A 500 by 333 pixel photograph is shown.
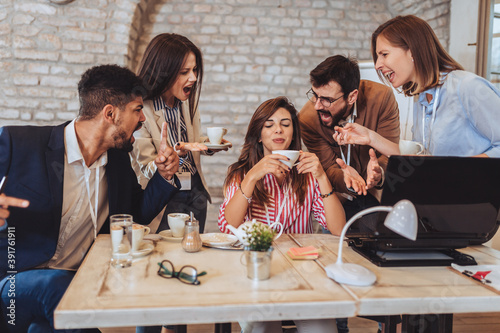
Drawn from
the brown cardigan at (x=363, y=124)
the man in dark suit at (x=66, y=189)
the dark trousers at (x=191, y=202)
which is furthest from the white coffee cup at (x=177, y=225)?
the brown cardigan at (x=363, y=124)

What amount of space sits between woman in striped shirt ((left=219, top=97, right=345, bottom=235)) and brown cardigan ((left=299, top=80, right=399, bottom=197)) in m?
0.37

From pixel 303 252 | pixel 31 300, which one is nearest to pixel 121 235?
pixel 31 300

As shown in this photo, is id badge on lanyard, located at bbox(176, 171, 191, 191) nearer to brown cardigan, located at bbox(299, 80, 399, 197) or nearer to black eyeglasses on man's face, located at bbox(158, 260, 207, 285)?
brown cardigan, located at bbox(299, 80, 399, 197)

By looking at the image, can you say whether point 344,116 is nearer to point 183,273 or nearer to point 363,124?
point 363,124

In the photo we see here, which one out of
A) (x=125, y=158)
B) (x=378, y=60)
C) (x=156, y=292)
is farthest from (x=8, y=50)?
(x=156, y=292)

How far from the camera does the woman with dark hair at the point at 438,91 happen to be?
1773mm

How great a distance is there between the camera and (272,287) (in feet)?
4.05

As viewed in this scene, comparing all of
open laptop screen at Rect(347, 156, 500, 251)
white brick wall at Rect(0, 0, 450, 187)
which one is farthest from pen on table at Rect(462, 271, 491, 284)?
white brick wall at Rect(0, 0, 450, 187)

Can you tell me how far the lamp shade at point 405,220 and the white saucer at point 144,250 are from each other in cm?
83

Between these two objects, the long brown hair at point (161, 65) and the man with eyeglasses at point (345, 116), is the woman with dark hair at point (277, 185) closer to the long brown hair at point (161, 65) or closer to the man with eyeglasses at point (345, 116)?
the man with eyeglasses at point (345, 116)

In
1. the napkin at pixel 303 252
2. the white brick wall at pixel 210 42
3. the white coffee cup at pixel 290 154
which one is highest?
the white brick wall at pixel 210 42

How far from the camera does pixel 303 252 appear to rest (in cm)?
153

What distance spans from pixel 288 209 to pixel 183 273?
Result: 89cm

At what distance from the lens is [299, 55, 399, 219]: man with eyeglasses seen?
239cm
